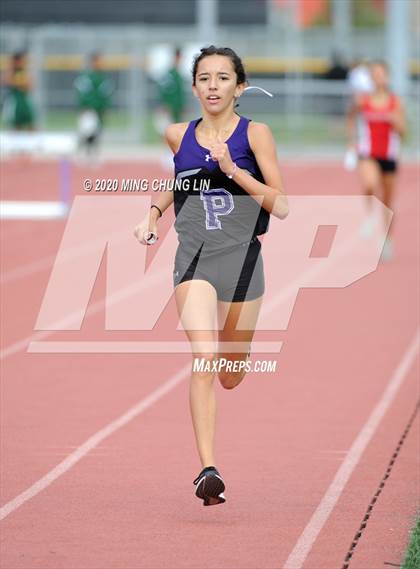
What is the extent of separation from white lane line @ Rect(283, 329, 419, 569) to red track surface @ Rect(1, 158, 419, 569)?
4cm

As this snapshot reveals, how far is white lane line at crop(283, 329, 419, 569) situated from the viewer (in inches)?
264

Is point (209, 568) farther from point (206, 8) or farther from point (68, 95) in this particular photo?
point (68, 95)

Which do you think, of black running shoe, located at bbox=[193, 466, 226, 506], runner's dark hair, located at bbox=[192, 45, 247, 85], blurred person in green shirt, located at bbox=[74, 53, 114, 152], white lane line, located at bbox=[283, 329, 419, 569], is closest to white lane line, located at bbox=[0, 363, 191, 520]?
black running shoe, located at bbox=[193, 466, 226, 506]

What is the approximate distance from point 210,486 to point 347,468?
4.73ft

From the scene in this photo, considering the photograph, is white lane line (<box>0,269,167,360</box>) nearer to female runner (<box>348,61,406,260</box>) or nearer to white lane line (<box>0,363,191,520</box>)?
white lane line (<box>0,363,191,520</box>)

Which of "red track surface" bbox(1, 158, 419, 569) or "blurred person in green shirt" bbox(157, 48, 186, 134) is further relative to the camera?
"blurred person in green shirt" bbox(157, 48, 186, 134)

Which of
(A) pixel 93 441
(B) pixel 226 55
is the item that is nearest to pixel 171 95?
(A) pixel 93 441

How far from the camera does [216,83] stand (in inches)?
288

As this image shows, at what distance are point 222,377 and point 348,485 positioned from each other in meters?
0.80

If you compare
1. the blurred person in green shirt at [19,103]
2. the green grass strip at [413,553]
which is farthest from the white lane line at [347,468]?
the blurred person in green shirt at [19,103]

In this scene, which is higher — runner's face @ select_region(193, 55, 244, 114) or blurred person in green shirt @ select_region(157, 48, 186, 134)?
blurred person in green shirt @ select_region(157, 48, 186, 134)

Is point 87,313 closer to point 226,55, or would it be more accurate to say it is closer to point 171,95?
Answer: point 226,55

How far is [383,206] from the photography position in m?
17.7
